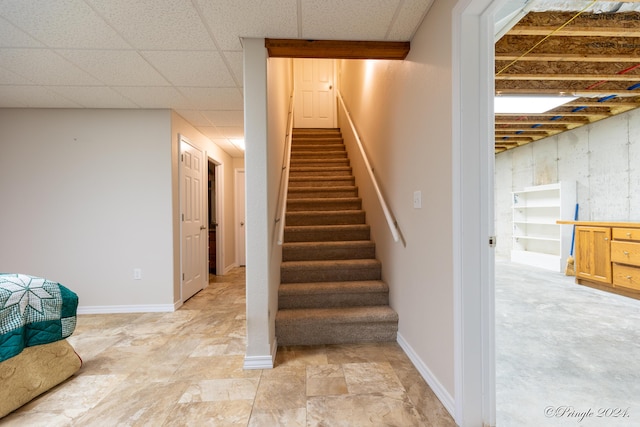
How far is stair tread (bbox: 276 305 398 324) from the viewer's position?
7.43 ft

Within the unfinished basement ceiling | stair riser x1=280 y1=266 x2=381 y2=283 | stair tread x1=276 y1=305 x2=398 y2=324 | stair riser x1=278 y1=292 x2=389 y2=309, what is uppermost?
the unfinished basement ceiling

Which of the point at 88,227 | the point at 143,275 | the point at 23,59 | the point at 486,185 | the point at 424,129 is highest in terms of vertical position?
the point at 23,59

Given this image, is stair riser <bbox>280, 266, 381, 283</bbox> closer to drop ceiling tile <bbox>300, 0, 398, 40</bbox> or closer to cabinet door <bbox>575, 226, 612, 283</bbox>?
drop ceiling tile <bbox>300, 0, 398, 40</bbox>

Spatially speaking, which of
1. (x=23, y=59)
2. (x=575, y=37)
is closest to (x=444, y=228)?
(x=575, y=37)

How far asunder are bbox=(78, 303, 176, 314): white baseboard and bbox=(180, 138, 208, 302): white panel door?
0.29 m

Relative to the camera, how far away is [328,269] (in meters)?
2.72

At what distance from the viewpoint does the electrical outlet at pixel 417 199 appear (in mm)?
1855

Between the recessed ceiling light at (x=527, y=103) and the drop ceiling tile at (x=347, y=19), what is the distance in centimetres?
210

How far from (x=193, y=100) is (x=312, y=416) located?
2.99m

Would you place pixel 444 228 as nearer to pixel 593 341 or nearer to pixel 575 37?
pixel 593 341

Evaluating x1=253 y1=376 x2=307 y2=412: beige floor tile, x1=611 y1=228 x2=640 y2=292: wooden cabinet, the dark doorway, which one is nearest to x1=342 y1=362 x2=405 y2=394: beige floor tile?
x1=253 y1=376 x2=307 y2=412: beige floor tile

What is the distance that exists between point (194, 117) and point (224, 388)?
3.01 meters

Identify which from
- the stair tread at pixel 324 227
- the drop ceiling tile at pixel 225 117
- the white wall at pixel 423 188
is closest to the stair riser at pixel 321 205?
the stair tread at pixel 324 227

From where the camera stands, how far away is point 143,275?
10.5 feet
